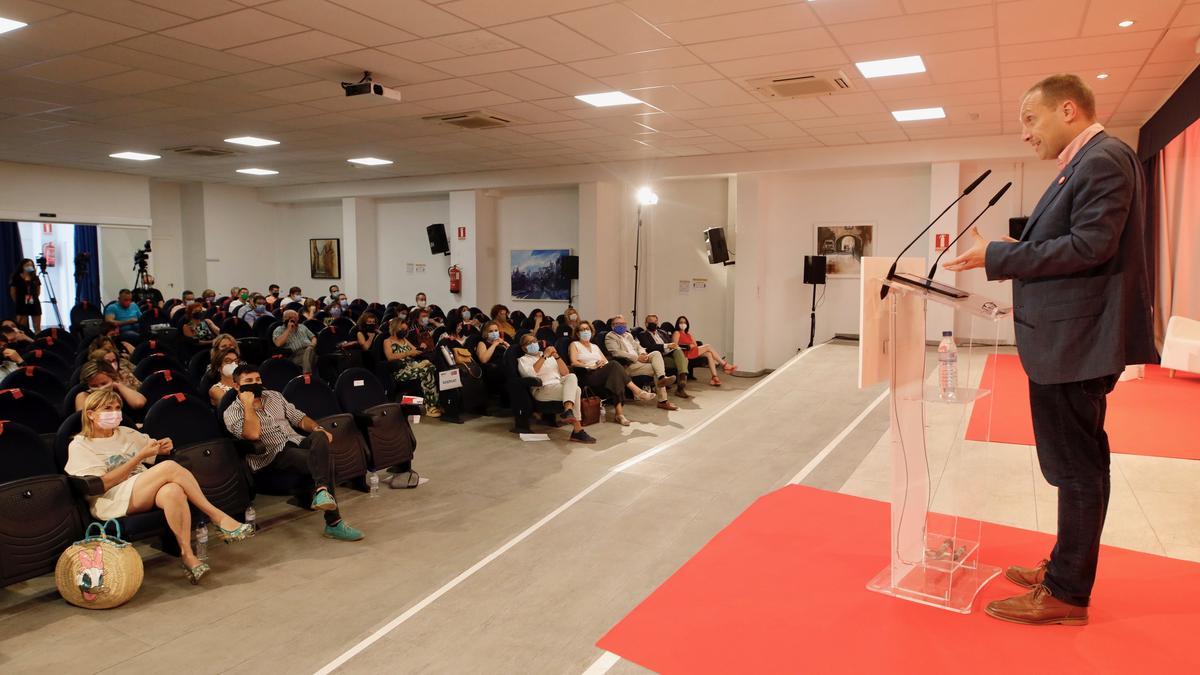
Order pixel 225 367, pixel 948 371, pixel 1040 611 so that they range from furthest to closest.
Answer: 1. pixel 225 367
2. pixel 948 371
3. pixel 1040 611

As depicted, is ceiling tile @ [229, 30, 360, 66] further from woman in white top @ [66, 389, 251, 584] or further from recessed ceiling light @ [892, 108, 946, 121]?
recessed ceiling light @ [892, 108, 946, 121]

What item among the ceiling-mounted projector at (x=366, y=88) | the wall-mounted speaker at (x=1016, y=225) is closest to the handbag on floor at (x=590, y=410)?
the ceiling-mounted projector at (x=366, y=88)

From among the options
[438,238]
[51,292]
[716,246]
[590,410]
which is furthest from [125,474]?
[51,292]

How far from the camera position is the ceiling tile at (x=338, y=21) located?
510cm

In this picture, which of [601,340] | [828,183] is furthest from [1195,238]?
[601,340]

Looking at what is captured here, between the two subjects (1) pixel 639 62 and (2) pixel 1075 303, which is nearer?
(2) pixel 1075 303

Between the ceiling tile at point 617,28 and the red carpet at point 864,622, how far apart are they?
3.80m

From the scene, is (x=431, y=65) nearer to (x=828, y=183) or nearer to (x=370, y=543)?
(x=370, y=543)

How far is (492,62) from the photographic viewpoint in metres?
6.53

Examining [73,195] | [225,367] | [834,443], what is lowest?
[834,443]

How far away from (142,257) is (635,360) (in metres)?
11.6

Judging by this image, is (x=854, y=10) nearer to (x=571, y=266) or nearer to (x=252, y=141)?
(x=252, y=141)

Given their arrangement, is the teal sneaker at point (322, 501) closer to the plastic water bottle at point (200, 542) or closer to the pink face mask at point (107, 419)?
the plastic water bottle at point (200, 542)

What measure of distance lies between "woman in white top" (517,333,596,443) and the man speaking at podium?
5.49 metres
